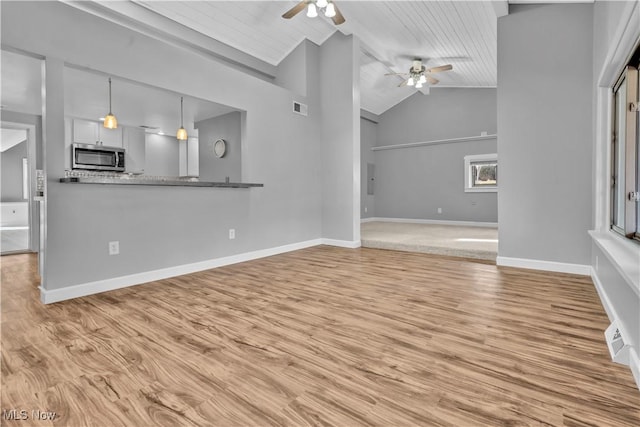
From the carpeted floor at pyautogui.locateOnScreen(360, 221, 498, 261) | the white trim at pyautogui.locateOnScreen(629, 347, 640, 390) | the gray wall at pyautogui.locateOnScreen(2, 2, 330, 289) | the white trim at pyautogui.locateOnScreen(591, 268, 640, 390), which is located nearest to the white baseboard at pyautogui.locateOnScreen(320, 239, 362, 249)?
the carpeted floor at pyautogui.locateOnScreen(360, 221, 498, 261)

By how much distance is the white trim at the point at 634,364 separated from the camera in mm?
1441

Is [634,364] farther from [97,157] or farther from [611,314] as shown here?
[97,157]

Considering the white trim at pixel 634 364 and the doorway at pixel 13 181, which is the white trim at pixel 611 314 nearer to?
the white trim at pixel 634 364

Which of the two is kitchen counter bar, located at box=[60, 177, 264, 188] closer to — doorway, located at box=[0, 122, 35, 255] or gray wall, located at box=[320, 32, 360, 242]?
gray wall, located at box=[320, 32, 360, 242]

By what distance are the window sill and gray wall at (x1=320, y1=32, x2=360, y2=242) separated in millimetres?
3208

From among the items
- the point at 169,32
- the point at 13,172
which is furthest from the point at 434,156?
the point at 13,172

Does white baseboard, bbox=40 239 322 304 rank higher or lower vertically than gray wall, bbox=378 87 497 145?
lower

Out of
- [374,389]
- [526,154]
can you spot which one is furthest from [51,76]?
[526,154]

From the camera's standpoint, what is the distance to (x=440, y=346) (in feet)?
5.98

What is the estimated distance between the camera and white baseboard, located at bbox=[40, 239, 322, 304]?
107 inches

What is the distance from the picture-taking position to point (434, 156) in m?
8.16

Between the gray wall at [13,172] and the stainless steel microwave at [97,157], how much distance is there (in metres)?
5.97

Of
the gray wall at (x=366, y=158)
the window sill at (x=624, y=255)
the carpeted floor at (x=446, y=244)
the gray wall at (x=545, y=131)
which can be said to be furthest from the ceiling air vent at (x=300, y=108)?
the window sill at (x=624, y=255)

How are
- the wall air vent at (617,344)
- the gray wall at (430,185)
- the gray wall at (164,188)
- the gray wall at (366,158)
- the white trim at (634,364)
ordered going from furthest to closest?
1. the gray wall at (366,158)
2. the gray wall at (430,185)
3. the gray wall at (164,188)
4. the wall air vent at (617,344)
5. the white trim at (634,364)
